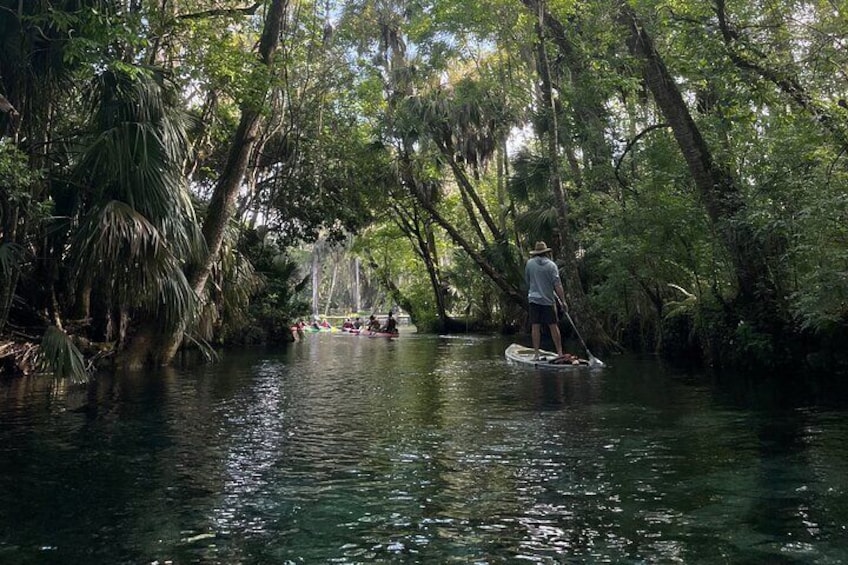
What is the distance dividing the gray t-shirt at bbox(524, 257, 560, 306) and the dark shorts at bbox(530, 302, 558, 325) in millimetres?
82

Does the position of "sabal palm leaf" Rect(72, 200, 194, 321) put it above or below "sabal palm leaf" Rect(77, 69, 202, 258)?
below

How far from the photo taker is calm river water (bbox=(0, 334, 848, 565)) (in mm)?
3305

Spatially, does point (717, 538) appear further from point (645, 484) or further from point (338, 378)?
point (338, 378)

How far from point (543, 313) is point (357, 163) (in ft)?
35.1

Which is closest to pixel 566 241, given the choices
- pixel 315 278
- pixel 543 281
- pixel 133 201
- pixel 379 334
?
pixel 543 281

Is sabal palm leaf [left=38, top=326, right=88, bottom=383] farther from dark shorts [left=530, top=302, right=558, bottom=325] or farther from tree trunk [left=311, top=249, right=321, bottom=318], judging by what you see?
tree trunk [left=311, top=249, right=321, bottom=318]

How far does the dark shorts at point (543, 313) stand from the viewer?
39.9 feet

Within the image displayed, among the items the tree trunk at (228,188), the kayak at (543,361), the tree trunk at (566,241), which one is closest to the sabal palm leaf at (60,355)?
the tree trunk at (228,188)

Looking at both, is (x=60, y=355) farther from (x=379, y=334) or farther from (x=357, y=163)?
(x=379, y=334)

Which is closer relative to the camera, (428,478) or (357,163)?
(428,478)

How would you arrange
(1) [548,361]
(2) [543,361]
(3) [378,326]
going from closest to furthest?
(1) [548,361], (2) [543,361], (3) [378,326]

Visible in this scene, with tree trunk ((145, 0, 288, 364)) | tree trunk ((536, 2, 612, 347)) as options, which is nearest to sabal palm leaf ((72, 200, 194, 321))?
tree trunk ((145, 0, 288, 364))

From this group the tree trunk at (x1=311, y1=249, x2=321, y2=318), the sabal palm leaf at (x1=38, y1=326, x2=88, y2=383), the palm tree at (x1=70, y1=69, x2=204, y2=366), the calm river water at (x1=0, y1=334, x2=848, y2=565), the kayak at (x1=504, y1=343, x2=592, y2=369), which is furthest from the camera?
the tree trunk at (x1=311, y1=249, x2=321, y2=318)

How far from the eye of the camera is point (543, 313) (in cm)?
1225
